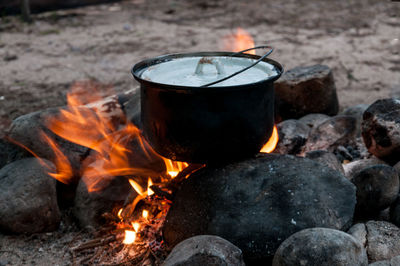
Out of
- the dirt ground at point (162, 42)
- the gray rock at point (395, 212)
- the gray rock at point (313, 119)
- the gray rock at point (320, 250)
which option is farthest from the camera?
the dirt ground at point (162, 42)

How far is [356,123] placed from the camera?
3336 mm

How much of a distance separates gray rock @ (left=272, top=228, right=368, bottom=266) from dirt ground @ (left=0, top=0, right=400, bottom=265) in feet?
4.42

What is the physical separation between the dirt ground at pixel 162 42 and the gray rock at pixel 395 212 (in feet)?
6.22

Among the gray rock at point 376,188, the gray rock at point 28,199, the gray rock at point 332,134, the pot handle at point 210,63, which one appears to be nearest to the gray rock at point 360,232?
the gray rock at point 376,188

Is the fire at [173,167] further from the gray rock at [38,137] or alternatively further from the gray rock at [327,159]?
→ the gray rock at [327,159]

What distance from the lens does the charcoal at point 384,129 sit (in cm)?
273

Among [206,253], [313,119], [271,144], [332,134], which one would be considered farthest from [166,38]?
[206,253]

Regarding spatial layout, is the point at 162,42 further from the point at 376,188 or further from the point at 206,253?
the point at 206,253

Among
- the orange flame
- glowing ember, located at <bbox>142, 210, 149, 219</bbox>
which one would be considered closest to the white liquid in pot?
the orange flame

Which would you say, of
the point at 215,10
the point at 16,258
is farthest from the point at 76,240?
the point at 215,10

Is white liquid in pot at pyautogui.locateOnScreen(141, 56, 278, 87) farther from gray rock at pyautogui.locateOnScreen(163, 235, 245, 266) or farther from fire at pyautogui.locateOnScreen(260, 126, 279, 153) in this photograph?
gray rock at pyautogui.locateOnScreen(163, 235, 245, 266)

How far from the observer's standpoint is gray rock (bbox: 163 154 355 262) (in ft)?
7.03

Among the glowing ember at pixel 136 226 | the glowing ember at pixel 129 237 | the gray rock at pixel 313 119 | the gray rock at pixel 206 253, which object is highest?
the gray rock at pixel 206 253

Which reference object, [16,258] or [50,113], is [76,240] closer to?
[16,258]
